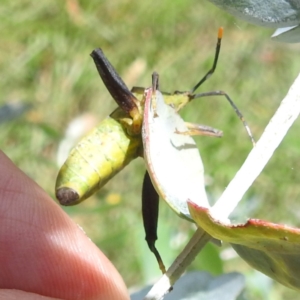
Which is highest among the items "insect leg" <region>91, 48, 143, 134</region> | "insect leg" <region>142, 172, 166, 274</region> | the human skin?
"insect leg" <region>91, 48, 143, 134</region>

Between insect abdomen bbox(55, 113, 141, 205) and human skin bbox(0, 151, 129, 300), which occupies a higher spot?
insect abdomen bbox(55, 113, 141, 205)

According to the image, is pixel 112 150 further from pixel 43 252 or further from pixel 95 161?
pixel 43 252

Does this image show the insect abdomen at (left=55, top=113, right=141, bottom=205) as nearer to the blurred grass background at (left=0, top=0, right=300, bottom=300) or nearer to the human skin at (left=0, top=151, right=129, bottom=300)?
the human skin at (left=0, top=151, right=129, bottom=300)

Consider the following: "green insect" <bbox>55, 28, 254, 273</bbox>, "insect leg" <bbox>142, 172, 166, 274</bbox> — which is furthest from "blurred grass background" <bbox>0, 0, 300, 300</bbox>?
"insect leg" <bbox>142, 172, 166, 274</bbox>

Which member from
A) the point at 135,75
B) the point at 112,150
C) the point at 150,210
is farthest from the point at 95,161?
the point at 135,75

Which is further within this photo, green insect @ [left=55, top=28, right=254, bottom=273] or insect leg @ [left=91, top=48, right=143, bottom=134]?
insect leg @ [left=91, top=48, right=143, bottom=134]

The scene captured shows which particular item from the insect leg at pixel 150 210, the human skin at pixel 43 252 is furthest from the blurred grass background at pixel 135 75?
the insect leg at pixel 150 210
